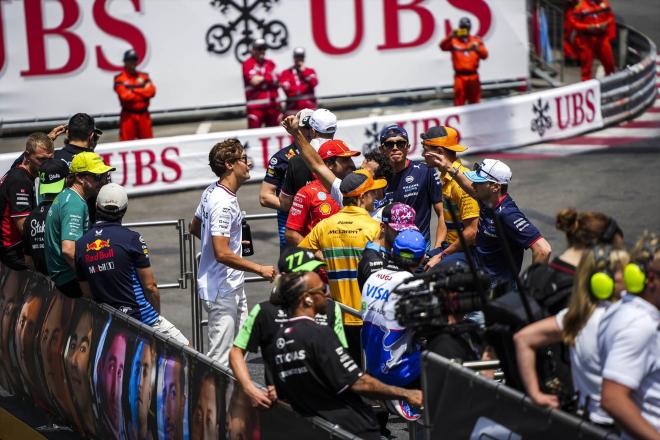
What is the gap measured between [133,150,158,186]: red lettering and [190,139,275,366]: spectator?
28.6 feet

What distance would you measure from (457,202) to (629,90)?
504 inches

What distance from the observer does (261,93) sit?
20250mm

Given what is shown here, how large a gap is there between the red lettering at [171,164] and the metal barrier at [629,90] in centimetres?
744

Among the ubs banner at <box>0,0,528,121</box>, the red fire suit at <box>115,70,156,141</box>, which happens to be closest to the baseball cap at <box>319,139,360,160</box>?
the red fire suit at <box>115,70,156,141</box>

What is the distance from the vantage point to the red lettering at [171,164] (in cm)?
1831

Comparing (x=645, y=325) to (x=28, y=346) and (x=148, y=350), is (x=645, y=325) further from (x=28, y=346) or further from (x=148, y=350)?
(x=28, y=346)

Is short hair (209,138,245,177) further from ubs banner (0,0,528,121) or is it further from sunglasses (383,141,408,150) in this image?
ubs banner (0,0,528,121)

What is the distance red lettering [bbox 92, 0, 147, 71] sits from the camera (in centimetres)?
2152

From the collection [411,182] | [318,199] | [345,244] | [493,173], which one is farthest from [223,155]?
[493,173]

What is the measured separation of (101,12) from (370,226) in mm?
14280

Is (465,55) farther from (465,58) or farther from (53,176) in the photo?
(53,176)

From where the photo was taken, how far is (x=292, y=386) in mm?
6395

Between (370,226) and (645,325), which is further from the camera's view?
(370,226)

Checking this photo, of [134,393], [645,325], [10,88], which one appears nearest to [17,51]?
[10,88]
